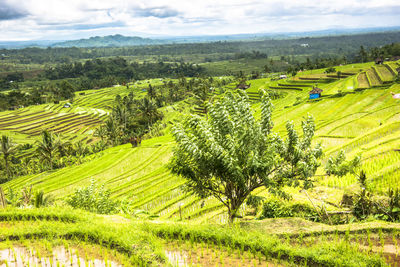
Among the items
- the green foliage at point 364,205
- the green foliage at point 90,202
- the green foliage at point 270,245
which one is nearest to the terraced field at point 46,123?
the green foliage at point 90,202

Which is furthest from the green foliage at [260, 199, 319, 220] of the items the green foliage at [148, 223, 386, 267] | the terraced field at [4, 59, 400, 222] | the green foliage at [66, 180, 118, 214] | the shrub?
the green foliage at [66, 180, 118, 214]

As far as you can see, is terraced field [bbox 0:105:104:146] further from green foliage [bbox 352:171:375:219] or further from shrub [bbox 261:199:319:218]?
green foliage [bbox 352:171:375:219]

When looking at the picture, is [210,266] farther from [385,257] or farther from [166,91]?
[166,91]

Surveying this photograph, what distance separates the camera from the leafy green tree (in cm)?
843

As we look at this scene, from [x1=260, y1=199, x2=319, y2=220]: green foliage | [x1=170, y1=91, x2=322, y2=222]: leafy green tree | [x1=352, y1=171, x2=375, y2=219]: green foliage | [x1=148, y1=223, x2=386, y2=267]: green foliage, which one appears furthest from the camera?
[x1=260, y1=199, x2=319, y2=220]: green foliage

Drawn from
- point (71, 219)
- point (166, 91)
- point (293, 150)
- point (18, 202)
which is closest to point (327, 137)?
point (293, 150)

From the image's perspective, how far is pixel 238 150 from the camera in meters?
8.99

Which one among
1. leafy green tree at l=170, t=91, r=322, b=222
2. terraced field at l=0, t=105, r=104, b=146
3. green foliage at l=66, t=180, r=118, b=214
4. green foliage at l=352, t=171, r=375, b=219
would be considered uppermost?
leafy green tree at l=170, t=91, r=322, b=222

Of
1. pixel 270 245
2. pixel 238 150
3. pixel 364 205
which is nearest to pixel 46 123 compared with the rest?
pixel 238 150

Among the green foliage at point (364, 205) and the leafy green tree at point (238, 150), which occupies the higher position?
the leafy green tree at point (238, 150)

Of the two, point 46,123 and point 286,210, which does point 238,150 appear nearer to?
point 286,210

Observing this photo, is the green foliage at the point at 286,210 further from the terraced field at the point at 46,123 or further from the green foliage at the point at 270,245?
the terraced field at the point at 46,123

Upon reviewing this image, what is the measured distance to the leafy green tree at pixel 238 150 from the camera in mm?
8430

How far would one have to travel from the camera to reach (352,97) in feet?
154
